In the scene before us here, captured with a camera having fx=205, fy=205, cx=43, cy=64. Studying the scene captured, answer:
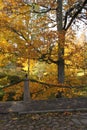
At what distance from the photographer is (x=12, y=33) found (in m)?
12.7

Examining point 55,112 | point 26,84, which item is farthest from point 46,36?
point 55,112

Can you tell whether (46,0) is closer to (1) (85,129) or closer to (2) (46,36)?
(2) (46,36)

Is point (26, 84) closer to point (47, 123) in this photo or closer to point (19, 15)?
point (47, 123)

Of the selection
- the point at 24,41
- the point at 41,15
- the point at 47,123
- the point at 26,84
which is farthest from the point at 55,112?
the point at 41,15

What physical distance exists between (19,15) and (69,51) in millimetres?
3909

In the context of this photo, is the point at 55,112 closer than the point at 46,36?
Yes

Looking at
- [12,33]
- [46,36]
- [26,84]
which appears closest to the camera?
[26,84]

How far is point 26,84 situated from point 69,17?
20.9 feet

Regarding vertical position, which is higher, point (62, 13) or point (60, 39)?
point (62, 13)

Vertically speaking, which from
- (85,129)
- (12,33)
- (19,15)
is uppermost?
(19,15)

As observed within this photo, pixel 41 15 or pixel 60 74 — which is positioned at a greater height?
pixel 41 15

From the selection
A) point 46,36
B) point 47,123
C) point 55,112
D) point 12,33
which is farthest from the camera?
point 12,33

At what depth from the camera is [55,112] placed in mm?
7492

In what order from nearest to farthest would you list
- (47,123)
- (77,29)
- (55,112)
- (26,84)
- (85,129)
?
(85,129), (47,123), (55,112), (26,84), (77,29)
